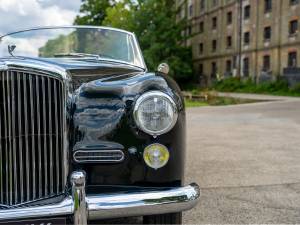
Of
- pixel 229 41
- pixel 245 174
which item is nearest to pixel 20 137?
pixel 245 174

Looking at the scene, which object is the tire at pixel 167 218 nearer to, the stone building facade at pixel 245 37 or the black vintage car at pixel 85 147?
the black vintage car at pixel 85 147

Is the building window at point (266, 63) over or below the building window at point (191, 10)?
below

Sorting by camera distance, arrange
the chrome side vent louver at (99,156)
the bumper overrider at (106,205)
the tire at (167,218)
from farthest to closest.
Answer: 1. the tire at (167,218)
2. the chrome side vent louver at (99,156)
3. the bumper overrider at (106,205)

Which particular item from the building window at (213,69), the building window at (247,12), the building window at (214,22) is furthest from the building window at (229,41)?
the building window at (214,22)

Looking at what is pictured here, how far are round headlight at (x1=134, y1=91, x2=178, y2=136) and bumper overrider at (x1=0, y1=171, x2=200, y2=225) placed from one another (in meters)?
0.40

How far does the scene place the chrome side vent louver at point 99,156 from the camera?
7.80 ft

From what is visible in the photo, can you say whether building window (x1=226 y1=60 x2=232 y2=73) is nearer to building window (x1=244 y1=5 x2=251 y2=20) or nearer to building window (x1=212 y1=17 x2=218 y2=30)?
building window (x1=244 y1=5 x2=251 y2=20)

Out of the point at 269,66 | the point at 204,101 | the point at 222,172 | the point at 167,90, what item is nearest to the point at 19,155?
the point at 167,90

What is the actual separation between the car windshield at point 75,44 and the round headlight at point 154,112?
137 cm

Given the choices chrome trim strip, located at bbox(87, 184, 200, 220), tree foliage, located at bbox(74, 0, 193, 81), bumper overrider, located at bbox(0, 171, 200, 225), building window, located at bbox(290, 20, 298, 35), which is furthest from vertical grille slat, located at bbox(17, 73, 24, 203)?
tree foliage, located at bbox(74, 0, 193, 81)

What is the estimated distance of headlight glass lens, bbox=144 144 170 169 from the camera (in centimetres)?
245

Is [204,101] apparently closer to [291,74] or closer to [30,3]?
[291,74]

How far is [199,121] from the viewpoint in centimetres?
1119

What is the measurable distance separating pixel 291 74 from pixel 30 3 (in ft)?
82.6
